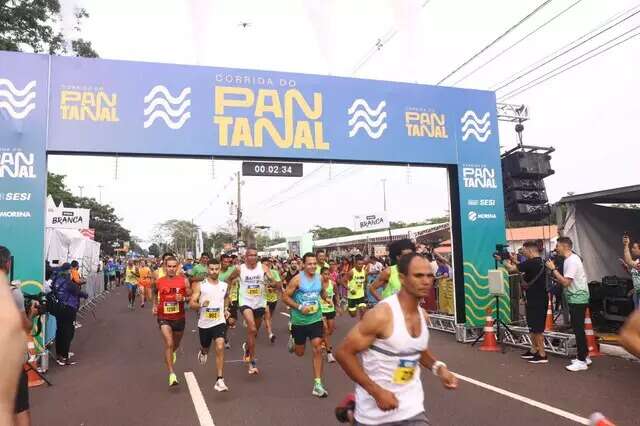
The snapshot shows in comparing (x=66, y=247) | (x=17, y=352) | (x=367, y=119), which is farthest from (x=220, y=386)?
(x=66, y=247)

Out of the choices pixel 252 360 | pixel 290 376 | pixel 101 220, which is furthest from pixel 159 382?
pixel 101 220

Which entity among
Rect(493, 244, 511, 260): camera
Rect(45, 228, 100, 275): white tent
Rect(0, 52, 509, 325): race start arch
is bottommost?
Rect(493, 244, 511, 260): camera

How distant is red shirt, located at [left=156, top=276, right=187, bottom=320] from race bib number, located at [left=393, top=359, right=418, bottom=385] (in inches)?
191

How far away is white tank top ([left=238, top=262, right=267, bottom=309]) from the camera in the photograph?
8.34 metres

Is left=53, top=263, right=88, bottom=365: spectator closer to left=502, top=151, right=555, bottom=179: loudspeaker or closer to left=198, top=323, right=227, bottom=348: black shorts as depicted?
left=198, top=323, right=227, bottom=348: black shorts

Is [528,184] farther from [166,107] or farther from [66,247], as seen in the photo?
[66,247]

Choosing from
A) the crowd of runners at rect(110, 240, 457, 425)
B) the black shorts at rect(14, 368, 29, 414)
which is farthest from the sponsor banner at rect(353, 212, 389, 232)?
the black shorts at rect(14, 368, 29, 414)

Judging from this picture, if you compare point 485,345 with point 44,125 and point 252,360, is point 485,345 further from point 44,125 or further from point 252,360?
point 44,125

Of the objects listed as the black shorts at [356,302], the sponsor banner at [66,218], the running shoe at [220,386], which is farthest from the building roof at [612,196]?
the sponsor banner at [66,218]

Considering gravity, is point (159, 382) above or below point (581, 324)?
below

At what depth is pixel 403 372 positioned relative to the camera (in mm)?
3043

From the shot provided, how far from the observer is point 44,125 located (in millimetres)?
8766

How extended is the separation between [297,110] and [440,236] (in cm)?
2651

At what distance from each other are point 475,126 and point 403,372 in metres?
9.07
